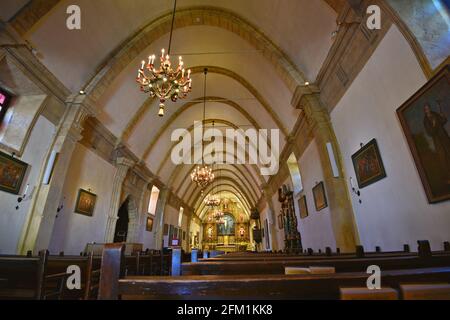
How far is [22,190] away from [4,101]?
2351mm

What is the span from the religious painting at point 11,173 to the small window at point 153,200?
760cm

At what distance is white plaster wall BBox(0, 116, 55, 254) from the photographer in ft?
14.2

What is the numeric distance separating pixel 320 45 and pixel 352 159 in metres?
3.09

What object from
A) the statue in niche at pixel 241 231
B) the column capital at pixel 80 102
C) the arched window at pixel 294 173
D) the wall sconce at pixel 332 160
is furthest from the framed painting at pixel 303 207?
the statue in niche at pixel 241 231

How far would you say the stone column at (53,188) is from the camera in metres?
4.55

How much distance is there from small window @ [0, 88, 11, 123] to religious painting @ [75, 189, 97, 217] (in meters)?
2.71

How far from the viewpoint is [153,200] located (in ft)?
41.5

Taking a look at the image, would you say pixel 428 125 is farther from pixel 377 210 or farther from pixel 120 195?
pixel 120 195

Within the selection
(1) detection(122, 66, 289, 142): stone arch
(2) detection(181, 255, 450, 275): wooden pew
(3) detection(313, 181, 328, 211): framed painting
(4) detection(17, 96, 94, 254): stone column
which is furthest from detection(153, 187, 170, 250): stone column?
(2) detection(181, 255, 450, 275): wooden pew

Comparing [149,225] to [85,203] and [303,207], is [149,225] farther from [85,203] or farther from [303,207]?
[303,207]

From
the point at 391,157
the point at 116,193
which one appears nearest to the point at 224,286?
the point at 391,157

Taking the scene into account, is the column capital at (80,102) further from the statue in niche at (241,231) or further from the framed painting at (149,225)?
the statue in niche at (241,231)

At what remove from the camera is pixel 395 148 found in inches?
132

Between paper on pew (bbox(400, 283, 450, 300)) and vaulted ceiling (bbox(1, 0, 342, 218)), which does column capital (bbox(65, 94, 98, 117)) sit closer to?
vaulted ceiling (bbox(1, 0, 342, 218))
